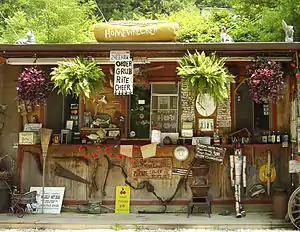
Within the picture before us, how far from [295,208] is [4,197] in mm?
5923

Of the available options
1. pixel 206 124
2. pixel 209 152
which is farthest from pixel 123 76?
pixel 209 152

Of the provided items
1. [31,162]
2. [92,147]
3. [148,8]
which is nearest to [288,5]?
[92,147]

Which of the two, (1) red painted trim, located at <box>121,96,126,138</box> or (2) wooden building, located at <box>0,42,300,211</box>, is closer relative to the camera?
(2) wooden building, located at <box>0,42,300,211</box>

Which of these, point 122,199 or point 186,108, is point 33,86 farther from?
point 186,108

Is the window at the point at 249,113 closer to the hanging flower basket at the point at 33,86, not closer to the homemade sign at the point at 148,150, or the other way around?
the homemade sign at the point at 148,150

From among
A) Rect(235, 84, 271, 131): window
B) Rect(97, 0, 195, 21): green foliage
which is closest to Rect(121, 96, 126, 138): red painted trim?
Rect(235, 84, 271, 131): window

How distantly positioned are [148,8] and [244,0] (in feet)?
39.4

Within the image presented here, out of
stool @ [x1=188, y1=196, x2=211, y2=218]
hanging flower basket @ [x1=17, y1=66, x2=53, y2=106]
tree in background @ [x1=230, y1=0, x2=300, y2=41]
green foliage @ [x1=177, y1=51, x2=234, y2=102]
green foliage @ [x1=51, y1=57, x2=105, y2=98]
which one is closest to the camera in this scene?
green foliage @ [x1=177, y1=51, x2=234, y2=102]

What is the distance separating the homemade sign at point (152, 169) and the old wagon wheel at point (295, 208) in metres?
2.51

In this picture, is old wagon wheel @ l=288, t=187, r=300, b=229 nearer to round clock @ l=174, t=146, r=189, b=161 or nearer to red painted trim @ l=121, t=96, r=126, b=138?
round clock @ l=174, t=146, r=189, b=161

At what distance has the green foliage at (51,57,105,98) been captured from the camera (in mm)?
6121

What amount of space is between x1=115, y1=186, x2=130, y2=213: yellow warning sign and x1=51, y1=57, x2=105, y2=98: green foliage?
94.0 inches

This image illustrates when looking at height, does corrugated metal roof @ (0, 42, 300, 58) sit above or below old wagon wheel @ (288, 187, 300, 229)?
above

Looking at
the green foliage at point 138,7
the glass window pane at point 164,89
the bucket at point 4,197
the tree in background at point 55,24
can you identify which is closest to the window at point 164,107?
the glass window pane at point 164,89
